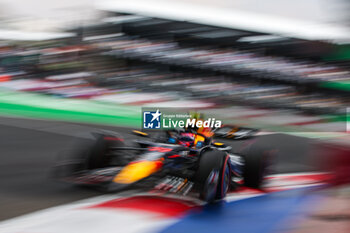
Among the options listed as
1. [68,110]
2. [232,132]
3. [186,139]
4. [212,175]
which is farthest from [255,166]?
[68,110]

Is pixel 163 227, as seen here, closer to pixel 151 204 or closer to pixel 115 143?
pixel 151 204

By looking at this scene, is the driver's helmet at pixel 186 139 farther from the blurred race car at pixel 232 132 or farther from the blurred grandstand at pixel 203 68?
the blurred grandstand at pixel 203 68

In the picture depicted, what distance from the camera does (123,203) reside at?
4.23 metres

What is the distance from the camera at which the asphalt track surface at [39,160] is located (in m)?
4.25

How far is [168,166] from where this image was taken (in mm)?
4605

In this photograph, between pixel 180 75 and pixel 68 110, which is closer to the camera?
pixel 180 75

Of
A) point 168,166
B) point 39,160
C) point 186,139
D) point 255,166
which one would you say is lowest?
point 39,160

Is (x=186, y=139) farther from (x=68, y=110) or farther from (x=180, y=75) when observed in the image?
(x=68, y=110)

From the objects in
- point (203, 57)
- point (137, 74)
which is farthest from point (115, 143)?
point (137, 74)

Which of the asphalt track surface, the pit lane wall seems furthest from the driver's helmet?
the pit lane wall

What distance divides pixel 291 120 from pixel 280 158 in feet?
12.5

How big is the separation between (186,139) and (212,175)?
2.78 feet

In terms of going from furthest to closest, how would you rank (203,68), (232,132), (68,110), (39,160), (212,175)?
(68,110) < (203,68) < (39,160) < (232,132) < (212,175)

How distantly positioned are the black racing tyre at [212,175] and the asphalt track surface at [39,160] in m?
0.99
